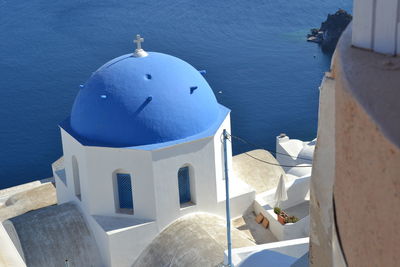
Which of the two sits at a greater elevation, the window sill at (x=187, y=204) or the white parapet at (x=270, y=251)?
the white parapet at (x=270, y=251)

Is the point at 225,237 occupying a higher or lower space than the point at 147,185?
lower

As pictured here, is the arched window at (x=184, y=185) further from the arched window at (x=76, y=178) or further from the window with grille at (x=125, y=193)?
the arched window at (x=76, y=178)

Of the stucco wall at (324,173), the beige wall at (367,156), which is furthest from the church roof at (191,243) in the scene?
the beige wall at (367,156)

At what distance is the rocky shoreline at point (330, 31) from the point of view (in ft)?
154

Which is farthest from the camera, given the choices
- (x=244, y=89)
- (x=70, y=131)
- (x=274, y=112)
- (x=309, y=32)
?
(x=309, y=32)

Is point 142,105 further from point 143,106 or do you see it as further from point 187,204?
point 187,204

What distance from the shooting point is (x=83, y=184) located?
12797 millimetres

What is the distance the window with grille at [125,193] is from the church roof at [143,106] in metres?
0.72

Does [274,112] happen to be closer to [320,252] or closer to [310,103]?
[310,103]

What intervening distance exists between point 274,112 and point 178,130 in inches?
884

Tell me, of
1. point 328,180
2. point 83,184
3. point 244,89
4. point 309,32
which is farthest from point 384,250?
point 309,32

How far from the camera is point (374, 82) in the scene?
2307mm

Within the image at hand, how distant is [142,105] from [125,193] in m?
1.76

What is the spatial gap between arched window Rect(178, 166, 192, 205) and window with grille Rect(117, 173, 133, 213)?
96 centimetres
